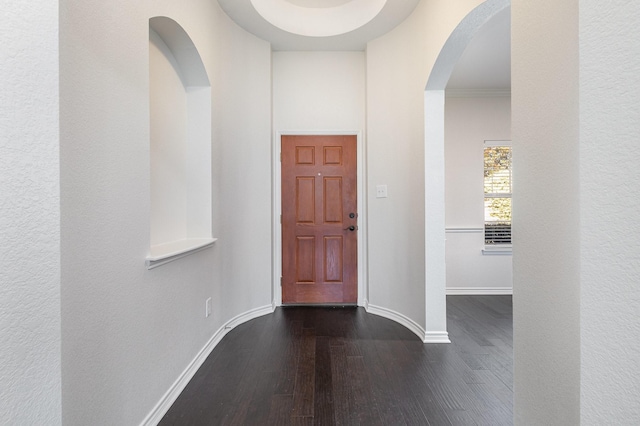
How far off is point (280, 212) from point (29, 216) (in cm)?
241

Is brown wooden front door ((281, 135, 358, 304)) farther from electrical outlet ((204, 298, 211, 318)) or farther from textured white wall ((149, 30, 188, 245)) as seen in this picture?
textured white wall ((149, 30, 188, 245))

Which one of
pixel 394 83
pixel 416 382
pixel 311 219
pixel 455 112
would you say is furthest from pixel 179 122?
pixel 455 112

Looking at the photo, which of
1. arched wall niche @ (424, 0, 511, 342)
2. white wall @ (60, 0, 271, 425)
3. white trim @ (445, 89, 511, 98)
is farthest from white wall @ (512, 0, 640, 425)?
white trim @ (445, 89, 511, 98)

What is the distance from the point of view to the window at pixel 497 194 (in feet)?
12.1

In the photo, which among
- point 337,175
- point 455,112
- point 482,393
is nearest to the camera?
point 482,393

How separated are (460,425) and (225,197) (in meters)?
2.15

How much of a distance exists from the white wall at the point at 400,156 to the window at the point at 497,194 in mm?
1732

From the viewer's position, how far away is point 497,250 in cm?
368

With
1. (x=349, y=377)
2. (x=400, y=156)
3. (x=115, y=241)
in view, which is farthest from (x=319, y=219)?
(x=115, y=241)

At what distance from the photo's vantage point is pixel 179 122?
2.06m

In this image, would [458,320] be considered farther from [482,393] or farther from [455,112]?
[455,112]

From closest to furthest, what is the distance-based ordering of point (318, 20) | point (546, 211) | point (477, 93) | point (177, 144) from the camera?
1. point (546, 211)
2. point (177, 144)
3. point (318, 20)
4. point (477, 93)

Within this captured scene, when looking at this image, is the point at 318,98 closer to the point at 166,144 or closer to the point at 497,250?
the point at 166,144

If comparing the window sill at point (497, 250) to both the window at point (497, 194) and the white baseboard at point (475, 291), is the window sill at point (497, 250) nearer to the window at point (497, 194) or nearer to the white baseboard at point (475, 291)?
the window at point (497, 194)
